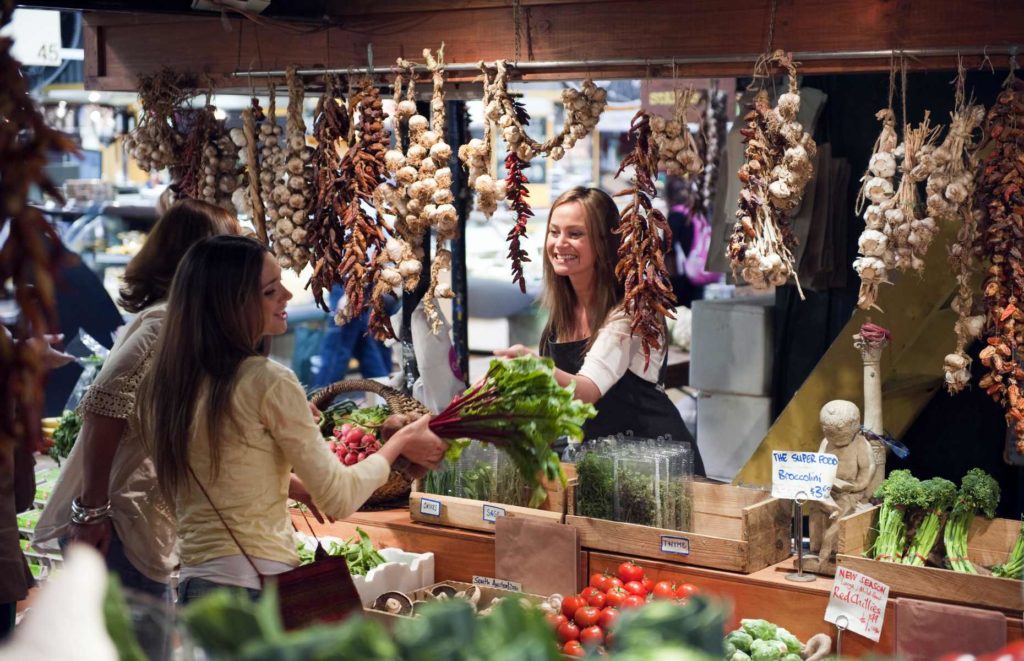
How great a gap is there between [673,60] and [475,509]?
167cm

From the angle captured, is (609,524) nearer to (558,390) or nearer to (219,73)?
(558,390)

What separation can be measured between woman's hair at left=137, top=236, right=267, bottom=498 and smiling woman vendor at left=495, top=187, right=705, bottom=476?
5.47 ft

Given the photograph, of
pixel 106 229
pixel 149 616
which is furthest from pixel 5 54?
pixel 106 229

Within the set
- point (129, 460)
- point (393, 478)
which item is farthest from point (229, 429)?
point (393, 478)

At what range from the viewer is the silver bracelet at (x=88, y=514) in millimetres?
3432

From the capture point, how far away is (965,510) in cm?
352

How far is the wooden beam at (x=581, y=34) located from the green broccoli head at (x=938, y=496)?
1.30 meters

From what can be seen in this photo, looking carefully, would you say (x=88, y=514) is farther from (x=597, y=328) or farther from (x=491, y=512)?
(x=597, y=328)

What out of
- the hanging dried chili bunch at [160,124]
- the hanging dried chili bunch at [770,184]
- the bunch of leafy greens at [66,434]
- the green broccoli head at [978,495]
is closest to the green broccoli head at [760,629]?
the green broccoli head at [978,495]

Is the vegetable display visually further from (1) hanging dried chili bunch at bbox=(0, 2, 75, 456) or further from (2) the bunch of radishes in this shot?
(1) hanging dried chili bunch at bbox=(0, 2, 75, 456)

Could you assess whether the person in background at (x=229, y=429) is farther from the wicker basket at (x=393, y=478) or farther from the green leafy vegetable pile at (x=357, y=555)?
the wicker basket at (x=393, y=478)

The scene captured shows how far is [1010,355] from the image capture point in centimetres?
345

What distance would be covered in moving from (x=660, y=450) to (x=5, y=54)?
8.32 ft

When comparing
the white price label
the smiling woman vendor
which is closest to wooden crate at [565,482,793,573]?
the smiling woman vendor
